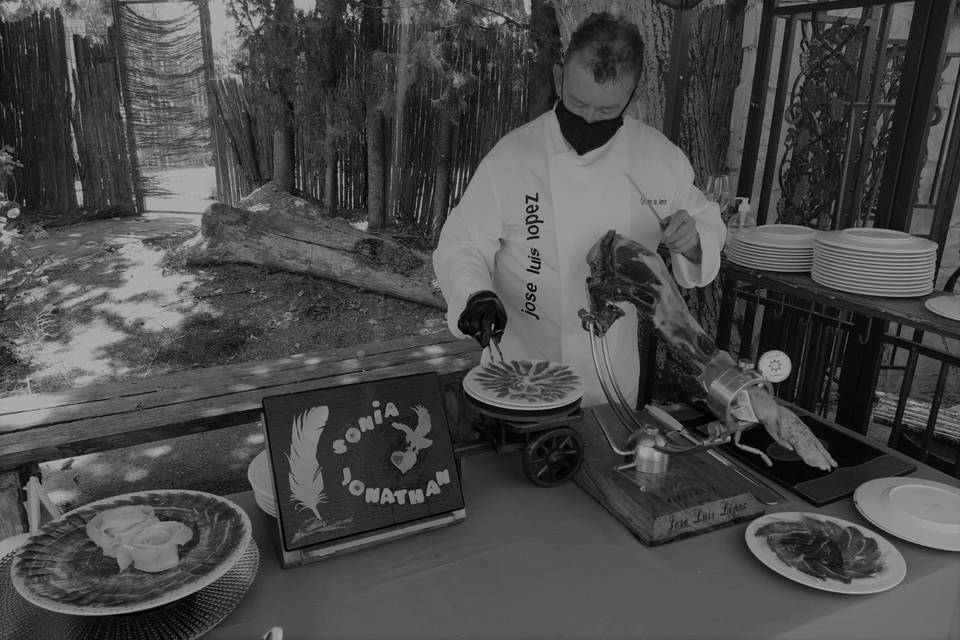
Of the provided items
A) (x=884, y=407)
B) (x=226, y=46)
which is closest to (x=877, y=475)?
(x=884, y=407)

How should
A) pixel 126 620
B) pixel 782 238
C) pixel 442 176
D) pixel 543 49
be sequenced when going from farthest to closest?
pixel 442 176
pixel 543 49
pixel 782 238
pixel 126 620

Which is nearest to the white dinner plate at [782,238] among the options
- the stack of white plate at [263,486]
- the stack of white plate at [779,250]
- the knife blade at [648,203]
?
the stack of white plate at [779,250]

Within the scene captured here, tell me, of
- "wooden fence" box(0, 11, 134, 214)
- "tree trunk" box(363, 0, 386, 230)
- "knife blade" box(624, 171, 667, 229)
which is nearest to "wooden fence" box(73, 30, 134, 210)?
"wooden fence" box(0, 11, 134, 214)

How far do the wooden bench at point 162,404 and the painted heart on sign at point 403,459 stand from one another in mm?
526

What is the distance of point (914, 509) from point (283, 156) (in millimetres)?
8039

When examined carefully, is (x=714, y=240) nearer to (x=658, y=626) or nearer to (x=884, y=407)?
(x=658, y=626)

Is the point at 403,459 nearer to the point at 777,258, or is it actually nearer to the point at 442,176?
the point at 777,258

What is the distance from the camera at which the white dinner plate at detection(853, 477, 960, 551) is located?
1.47 m

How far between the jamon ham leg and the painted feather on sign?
28.2 inches

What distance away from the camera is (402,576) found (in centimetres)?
134

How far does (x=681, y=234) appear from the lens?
6.44 feet

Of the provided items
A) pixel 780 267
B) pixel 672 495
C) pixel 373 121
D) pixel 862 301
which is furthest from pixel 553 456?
pixel 373 121

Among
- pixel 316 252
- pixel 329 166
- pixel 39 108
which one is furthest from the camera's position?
pixel 39 108

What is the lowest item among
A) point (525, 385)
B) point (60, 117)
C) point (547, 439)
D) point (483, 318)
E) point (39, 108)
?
point (547, 439)
